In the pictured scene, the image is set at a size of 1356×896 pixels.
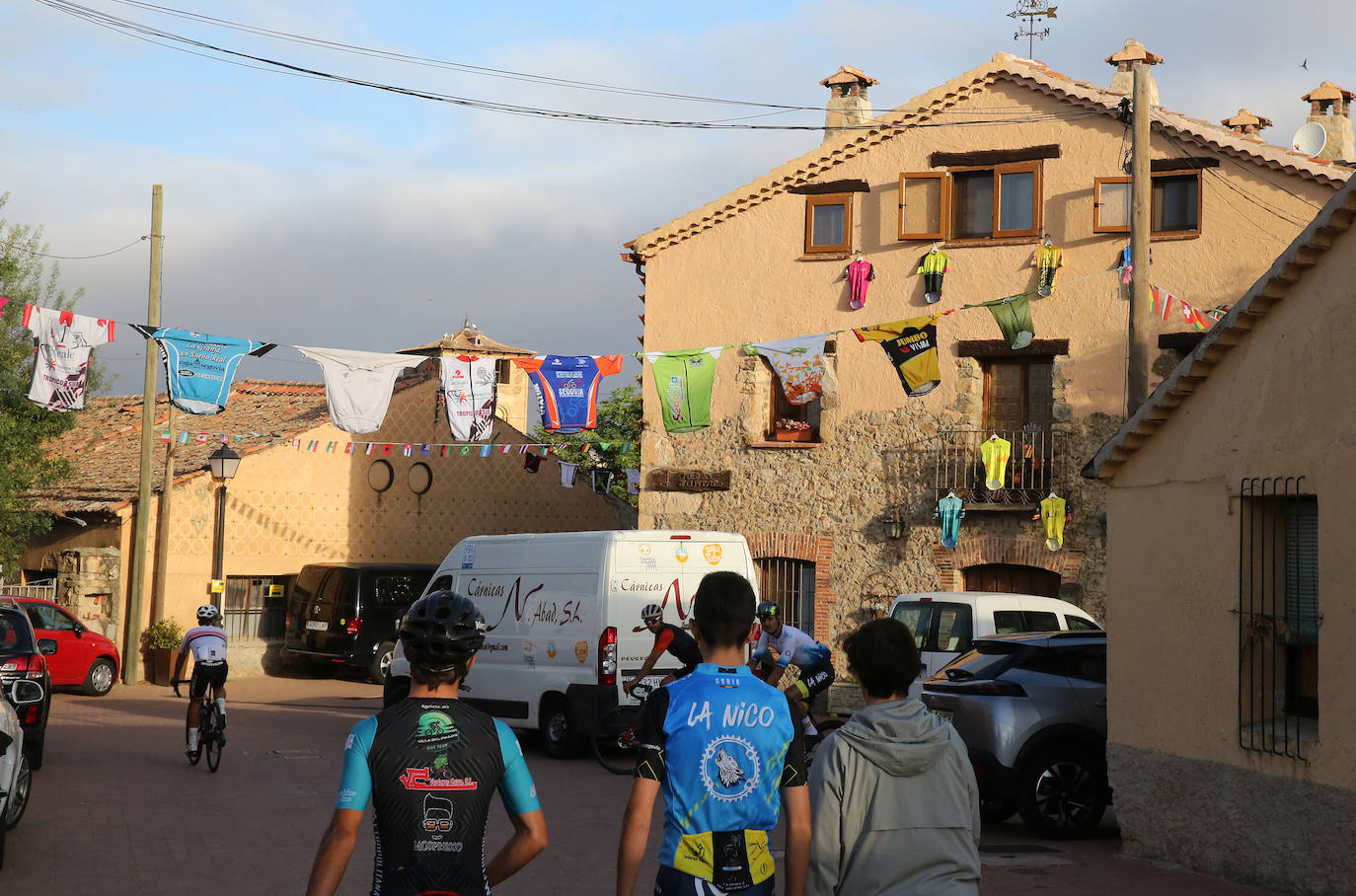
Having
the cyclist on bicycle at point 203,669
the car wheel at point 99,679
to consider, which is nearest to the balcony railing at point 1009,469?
the cyclist on bicycle at point 203,669

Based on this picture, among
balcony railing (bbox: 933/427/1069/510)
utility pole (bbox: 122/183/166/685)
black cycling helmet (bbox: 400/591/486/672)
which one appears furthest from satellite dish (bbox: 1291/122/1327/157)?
black cycling helmet (bbox: 400/591/486/672)

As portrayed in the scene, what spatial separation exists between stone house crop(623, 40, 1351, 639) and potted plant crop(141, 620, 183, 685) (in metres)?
8.69

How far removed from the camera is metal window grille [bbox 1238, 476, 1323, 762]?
867 centimetres

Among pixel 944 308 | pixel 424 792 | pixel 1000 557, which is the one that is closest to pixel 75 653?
pixel 1000 557

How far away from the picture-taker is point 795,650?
12.1 metres

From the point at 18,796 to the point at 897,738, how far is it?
295 inches

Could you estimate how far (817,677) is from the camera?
38.1ft

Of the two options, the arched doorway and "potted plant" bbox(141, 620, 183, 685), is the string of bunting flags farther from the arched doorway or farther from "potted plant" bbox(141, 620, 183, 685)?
"potted plant" bbox(141, 620, 183, 685)

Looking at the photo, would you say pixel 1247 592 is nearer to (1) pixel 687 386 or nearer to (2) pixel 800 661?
(2) pixel 800 661

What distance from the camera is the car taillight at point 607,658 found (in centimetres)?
1494

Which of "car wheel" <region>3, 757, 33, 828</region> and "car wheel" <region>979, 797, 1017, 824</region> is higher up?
"car wheel" <region>3, 757, 33, 828</region>

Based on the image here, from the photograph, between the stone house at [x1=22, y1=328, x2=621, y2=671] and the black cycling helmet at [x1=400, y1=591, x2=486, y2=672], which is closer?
the black cycling helmet at [x1=400, y1=591, x2=486, y2=672]

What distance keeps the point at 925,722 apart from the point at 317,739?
13564 millimetres

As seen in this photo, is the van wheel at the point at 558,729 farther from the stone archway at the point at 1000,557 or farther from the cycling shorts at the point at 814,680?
the stone archway at the point at 1000,557
